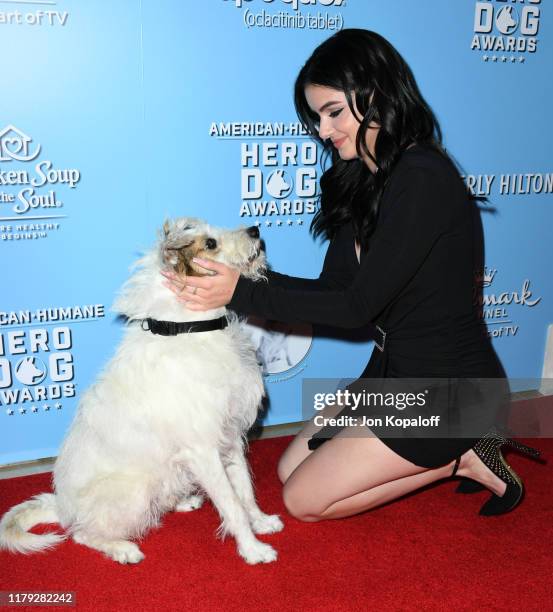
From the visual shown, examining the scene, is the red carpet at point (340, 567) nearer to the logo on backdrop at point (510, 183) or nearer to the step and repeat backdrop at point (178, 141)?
the step and repeat backdrop at point (178, 141)

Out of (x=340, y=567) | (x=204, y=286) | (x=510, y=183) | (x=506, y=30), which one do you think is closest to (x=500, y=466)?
(x=340, y=567)

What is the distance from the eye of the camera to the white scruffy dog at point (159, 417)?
2.30 m

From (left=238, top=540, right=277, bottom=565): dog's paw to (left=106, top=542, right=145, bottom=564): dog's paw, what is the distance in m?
0.42

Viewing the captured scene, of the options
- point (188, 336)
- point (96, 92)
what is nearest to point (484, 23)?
point (96, 92)

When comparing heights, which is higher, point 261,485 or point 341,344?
point 341,344

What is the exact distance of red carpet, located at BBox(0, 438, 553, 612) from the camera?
2.32 metres

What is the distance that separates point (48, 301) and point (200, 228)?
115cm

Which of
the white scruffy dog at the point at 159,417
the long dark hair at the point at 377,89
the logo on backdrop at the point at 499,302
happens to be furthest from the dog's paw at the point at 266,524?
the logo on backdrop at the point at 499,302

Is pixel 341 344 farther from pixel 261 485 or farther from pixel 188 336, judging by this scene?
pixel 188 336

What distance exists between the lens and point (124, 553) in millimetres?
2518

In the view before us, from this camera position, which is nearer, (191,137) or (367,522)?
(367,522)

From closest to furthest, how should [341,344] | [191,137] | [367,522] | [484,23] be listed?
[367,522]
[191,137]
[484,23]
[341,344]

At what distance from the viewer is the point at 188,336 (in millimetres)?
2324

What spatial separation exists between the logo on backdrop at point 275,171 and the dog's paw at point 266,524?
147cm
